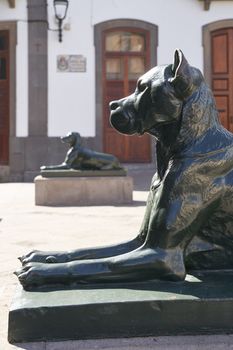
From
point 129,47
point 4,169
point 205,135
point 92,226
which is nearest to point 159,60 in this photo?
point 129,47

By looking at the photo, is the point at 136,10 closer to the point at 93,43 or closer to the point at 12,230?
Answer: the point at 93,43

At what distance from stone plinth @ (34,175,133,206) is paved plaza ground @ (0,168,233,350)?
0.84 ft

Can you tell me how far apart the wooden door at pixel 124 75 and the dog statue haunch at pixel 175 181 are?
13.2m

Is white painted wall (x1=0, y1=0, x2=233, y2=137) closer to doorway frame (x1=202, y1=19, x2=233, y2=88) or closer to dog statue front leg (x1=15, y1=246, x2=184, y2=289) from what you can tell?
doorway frame (x1=202, y1=19, x2=233, y2=88)

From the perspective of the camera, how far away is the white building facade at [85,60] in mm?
14453

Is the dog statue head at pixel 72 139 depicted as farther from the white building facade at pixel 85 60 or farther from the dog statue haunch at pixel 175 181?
the dog statue haunch at pixel 175 181

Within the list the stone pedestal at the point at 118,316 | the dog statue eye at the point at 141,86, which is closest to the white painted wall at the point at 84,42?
the dog statue eye at the point at 141,86

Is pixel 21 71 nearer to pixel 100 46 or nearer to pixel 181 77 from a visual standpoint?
pixel 100 46

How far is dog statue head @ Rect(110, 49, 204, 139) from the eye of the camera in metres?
1.78

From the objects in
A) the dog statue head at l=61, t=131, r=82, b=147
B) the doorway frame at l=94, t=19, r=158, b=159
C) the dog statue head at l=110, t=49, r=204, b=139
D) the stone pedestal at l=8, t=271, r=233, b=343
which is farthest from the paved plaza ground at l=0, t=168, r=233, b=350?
the doorway frame at l=94, t=19, r=158, b=159

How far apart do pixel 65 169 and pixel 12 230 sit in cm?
322

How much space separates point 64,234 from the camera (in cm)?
533

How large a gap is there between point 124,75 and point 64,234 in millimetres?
10430

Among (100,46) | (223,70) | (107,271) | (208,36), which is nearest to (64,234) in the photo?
(107,271)
